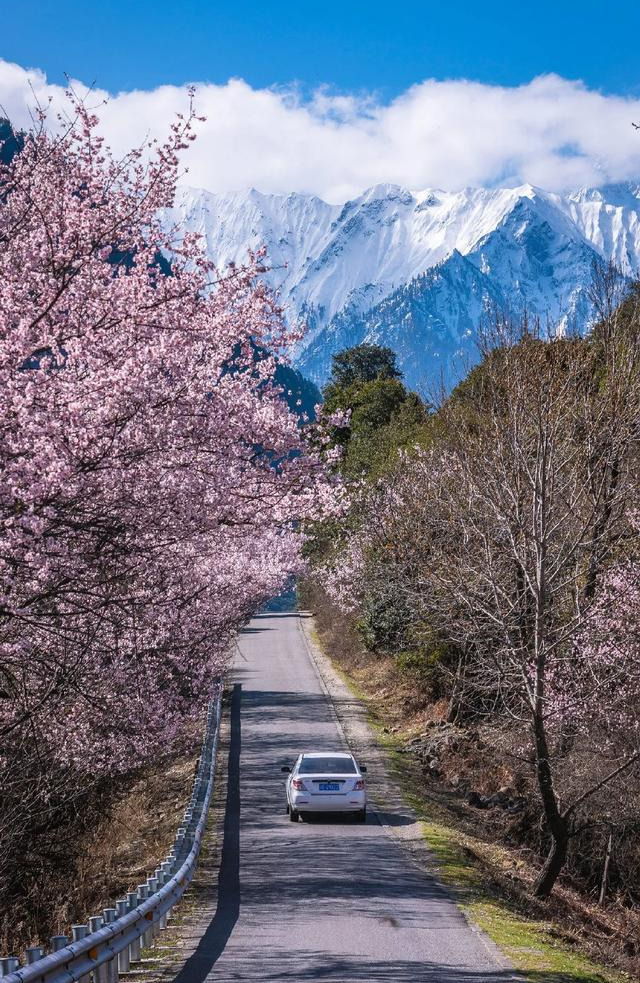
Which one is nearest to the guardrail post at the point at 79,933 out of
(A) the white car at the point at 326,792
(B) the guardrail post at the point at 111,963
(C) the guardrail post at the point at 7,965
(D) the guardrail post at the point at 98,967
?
(D) the guardrail post at the point at 98,967

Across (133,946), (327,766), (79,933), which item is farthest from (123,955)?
(327,766)

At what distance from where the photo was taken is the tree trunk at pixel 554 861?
17.1 meters

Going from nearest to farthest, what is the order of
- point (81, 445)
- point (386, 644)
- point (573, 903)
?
1. point (81, 445)
2. point (573, 903)
3. point (386, 644)

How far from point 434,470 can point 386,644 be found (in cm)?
1047

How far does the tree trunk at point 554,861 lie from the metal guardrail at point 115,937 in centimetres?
550

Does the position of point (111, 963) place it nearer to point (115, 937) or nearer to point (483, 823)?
point (115, 937)

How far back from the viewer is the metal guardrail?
22.0 ft

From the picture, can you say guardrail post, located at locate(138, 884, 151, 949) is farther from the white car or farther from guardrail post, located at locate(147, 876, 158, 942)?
the white car

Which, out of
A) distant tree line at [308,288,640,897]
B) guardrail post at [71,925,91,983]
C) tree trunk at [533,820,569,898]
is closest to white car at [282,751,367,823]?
distant tree line at [308,288,640,897]

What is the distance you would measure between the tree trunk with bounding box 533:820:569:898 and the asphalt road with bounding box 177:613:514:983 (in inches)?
80.2

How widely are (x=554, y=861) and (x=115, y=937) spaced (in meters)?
10.1

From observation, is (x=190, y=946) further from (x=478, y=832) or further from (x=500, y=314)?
(x=500, y=314)

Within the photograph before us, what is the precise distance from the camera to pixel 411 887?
15.8 m

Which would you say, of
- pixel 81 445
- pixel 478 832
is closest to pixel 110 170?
pixel 81 445
